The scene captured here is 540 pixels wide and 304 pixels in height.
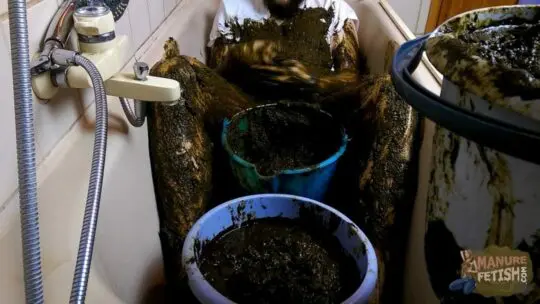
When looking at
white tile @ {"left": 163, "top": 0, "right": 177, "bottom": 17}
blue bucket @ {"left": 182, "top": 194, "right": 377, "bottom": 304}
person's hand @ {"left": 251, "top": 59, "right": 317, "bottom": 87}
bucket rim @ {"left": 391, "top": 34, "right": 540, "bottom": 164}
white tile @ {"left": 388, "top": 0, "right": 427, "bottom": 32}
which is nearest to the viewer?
bucket rim @ {"left": 391, "top": 34, "right": 540, "bottom": 164}

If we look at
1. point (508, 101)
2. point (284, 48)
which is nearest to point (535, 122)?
point (508, 101)

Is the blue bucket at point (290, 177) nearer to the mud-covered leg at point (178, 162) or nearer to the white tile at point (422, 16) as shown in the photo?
the mud-covered leg at point (178, 162)

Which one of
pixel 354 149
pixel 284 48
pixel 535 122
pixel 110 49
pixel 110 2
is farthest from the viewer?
pixel 284 48

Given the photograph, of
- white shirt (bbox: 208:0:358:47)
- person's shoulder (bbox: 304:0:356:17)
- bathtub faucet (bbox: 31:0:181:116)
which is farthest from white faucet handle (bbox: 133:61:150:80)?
person's shoulder (bbox: 304:0:356:17)

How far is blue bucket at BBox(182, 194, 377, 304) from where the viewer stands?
2.58ft

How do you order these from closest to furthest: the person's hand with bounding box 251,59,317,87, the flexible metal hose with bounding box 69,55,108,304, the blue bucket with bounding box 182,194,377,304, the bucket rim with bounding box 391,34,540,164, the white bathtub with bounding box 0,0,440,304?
1. the bucket rim with bounding box 391,34,540,164
2. the flexible metal hose with bounding box 69,55,108,304
3. the white bathtub with bounding box 0,0,440,304
4. the blue bucket with bounding box 182,194,377,304
5. the person's hand with bounding box 251,59,317,87

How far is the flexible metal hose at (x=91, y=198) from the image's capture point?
21.9 inches

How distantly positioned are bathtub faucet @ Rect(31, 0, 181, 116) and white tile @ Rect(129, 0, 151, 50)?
0.33m

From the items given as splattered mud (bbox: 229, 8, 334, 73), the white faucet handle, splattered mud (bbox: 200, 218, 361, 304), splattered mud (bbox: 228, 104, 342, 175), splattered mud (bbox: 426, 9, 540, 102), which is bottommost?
splattered mud (bbox: 200, 218, 361, 304)

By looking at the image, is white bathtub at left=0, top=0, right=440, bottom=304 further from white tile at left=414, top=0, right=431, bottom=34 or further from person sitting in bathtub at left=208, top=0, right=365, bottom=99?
white tile at left=414, top=0, right=431, bottom=34

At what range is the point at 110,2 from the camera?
0.95m

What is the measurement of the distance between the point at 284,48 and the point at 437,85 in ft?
1.90

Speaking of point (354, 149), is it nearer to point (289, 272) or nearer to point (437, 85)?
point (437, 85)

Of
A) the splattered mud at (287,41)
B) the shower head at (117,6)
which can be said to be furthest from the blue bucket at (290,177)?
the shower head at (117,6)
